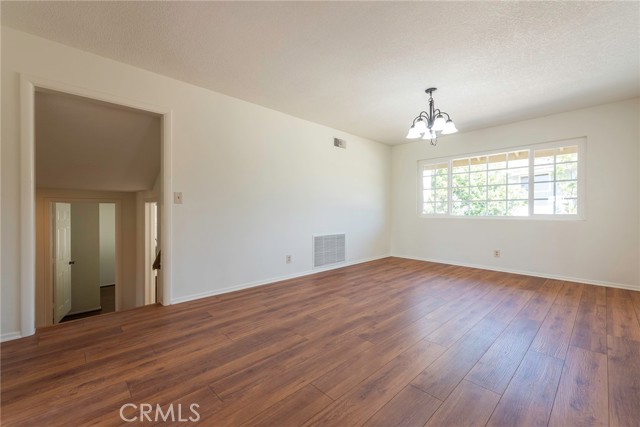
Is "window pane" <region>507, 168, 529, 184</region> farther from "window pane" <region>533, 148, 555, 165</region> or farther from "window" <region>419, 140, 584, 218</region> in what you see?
"window pane" <region>533, 148, 555, 165</region>

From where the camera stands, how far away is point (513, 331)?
89.4 inches

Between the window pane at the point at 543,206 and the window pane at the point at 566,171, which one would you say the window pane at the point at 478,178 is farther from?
the window pane at the point at 566,171

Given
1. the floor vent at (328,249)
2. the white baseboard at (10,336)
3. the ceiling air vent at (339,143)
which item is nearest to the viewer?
the white baseboard at (10,336)

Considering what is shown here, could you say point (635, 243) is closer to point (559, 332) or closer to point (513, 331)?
point (559, 332)

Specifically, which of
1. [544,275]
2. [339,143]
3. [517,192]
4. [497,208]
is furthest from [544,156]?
[339,143]

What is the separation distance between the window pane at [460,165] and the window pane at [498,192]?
584mm

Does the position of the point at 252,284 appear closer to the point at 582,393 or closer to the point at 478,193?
the point at 582,393

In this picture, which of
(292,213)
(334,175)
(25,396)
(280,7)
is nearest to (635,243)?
(334,175)

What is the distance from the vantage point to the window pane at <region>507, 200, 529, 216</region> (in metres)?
4.25

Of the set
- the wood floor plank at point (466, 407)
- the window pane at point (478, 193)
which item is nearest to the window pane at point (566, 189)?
the window pane at point (478, 193)

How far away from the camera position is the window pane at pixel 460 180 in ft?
16.2

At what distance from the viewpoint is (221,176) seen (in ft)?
10.6

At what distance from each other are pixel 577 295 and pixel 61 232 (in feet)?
25.2

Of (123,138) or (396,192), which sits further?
(396,192)
